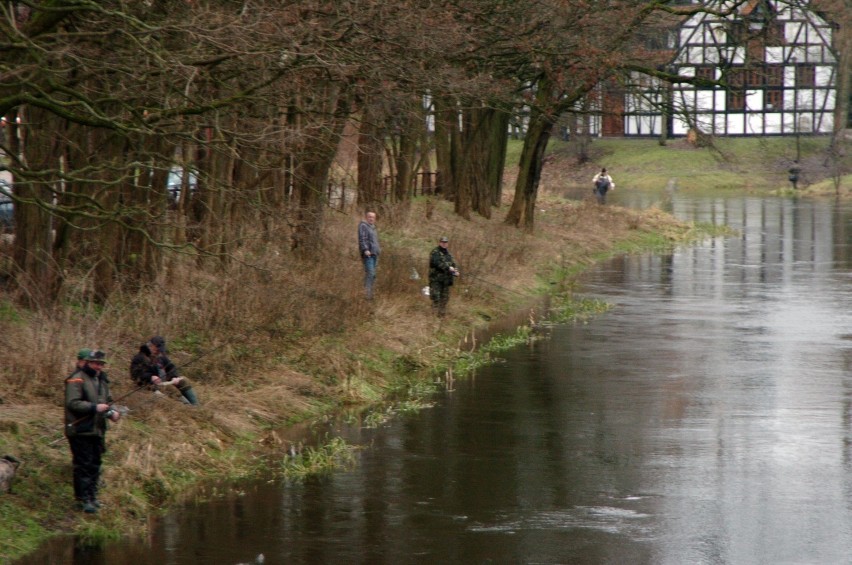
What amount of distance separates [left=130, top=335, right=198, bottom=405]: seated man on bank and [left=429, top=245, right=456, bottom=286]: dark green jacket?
826cm

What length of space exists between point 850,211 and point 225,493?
50.7 m

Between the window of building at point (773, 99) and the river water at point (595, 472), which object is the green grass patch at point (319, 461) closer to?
the river water at point (595, 472)

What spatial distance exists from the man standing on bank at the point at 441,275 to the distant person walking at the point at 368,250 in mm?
982

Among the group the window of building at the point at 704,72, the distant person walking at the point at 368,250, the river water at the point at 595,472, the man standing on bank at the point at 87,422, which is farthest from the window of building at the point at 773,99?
the man standing on bank at the point at 87,422

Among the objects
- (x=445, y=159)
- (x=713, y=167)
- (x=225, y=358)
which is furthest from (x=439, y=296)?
(x=713, y=167)

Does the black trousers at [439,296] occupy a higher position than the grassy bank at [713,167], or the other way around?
the grassy bank at [713,167]

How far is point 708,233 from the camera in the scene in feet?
151

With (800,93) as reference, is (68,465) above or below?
below

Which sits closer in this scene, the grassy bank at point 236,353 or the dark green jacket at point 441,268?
the grassy bank at point 236,353

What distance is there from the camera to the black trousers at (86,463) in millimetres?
10562

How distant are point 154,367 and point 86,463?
3.07 m

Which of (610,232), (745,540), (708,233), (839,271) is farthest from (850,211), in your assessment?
(745,540)

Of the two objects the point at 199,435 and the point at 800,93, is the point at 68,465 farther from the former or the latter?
the point at 800,93

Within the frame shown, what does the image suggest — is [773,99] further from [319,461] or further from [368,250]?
[319,461]
